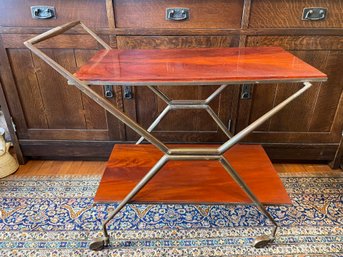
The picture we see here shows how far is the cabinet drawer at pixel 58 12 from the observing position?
118cm

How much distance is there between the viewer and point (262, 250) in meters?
1.09

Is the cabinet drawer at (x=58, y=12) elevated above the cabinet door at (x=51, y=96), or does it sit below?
above

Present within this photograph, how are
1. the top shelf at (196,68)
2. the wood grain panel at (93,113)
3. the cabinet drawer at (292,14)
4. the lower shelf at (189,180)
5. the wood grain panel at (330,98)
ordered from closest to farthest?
the top shelf at (196,68) < the lower shelf at (189,180) < the cabinet drawer at (292,14) < the wood grain panel at (330,98) < the wood grain panel at (93,113)

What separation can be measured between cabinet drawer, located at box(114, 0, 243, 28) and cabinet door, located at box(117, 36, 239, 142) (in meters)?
0.05

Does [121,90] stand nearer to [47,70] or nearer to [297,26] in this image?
[47,70]

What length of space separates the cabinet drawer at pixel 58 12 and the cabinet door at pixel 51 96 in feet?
0.21

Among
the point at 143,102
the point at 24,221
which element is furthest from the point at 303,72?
the point at 24,221

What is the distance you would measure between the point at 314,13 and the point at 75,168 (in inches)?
55.4

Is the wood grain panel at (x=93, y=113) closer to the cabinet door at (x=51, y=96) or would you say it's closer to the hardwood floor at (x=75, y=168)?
the cabinet door at (x=51, y=96)

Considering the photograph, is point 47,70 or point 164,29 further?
point 47,70

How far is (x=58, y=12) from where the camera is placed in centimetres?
119

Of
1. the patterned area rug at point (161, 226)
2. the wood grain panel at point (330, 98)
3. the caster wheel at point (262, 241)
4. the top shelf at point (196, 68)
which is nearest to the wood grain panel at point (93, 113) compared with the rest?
the patterned area rug at point (161, 226)

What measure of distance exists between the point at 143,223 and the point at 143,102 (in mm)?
573

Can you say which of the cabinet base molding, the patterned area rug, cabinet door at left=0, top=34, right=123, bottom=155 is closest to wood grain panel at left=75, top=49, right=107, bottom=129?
cabinet door at left=0, top=34, right=123, bottom=155
